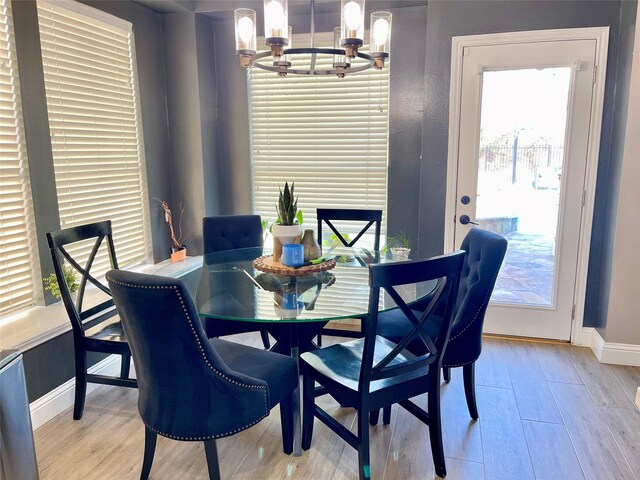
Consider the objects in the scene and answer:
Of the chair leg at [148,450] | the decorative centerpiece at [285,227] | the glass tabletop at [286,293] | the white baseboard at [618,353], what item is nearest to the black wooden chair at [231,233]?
the glass tabletop at [286,293]

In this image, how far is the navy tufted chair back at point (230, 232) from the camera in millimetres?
3273

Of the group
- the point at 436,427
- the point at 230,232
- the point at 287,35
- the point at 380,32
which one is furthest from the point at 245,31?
the point at 436,427

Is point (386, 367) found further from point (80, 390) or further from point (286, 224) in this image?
point (80, 390)

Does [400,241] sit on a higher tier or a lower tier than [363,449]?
higher

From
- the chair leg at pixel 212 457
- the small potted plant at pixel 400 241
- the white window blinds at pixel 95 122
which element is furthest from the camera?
the small potted plant at pixel 400 241

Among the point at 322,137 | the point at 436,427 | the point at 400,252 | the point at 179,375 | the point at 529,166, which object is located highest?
the point at 322,137

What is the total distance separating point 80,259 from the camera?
3082mm

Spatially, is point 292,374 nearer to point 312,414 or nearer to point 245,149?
point 312,414

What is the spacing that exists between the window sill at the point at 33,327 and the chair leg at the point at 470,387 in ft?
7.06

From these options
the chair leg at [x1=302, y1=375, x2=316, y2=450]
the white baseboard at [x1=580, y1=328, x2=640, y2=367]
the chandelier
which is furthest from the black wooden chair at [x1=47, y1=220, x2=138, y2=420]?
the white baseboard at [x1=580, y1=328, x2=640, y2=367]

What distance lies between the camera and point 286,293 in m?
2.25

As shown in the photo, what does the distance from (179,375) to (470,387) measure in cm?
151

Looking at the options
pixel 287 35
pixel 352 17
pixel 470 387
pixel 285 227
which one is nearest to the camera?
pixel 352 17

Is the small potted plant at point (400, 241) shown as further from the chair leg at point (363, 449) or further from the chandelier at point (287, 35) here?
the chair leg at point (363, 449)
